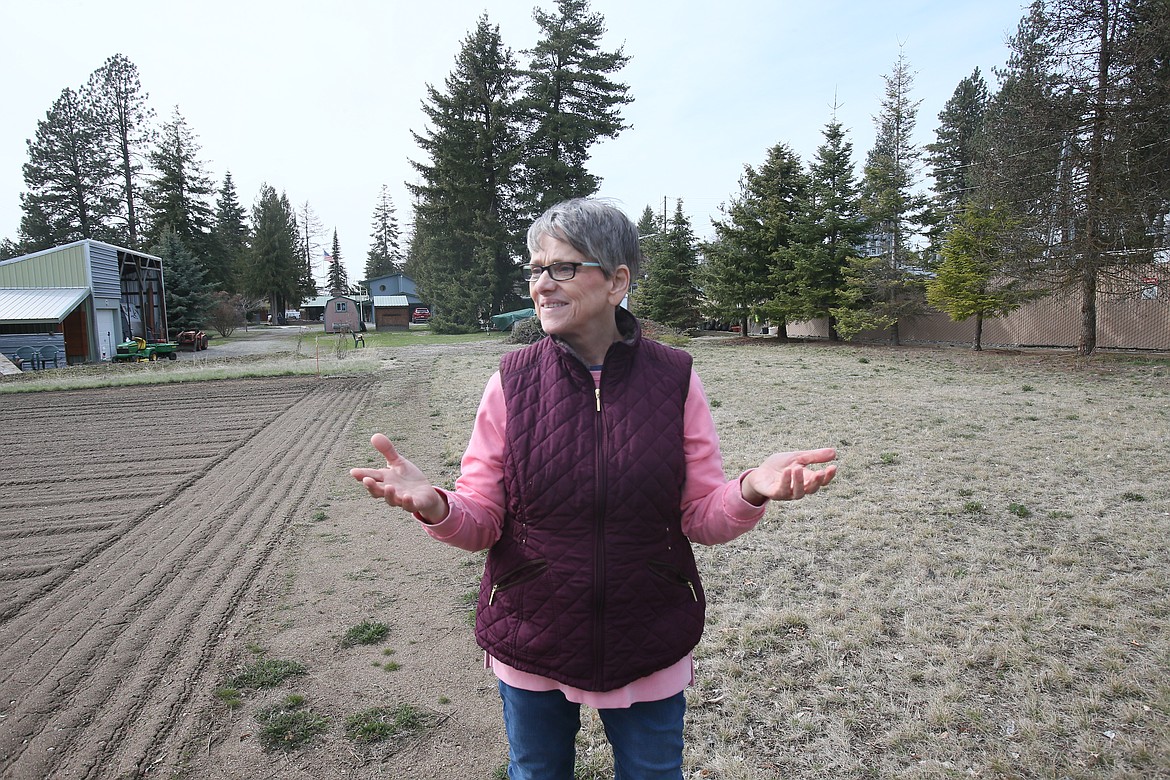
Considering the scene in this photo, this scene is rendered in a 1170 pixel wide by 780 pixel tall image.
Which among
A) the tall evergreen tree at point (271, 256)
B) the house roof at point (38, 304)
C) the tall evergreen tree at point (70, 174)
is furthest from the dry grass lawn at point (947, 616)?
the tall evergreen tree at point (271, 256)

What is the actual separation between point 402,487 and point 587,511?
0.44m

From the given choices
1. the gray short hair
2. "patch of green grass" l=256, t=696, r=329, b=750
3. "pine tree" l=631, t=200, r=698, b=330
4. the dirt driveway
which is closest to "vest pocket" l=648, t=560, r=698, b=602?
the gray short hair

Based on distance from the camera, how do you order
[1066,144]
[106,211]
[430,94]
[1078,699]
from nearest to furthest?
[1078,699] < [1066,144] < [430,94] < [106,211]

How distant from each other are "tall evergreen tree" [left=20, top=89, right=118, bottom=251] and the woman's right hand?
52.6m

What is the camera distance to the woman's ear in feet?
5.61

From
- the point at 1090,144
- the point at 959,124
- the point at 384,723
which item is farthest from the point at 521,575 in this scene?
the point at 959,124

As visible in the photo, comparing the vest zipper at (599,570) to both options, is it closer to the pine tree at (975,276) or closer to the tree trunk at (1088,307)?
the tree trunk at (1088,307)

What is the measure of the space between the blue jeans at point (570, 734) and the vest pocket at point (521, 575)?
0.25 meters

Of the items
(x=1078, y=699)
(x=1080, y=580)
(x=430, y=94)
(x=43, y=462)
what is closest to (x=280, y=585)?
(x=1078, y=699)

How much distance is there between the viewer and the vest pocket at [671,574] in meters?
1.55

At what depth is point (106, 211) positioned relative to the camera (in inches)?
1674

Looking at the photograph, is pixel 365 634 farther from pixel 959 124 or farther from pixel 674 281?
pixel 959 124

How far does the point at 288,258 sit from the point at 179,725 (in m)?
64.5

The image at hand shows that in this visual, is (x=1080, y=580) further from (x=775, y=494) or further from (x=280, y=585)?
(x=280, y=585)
